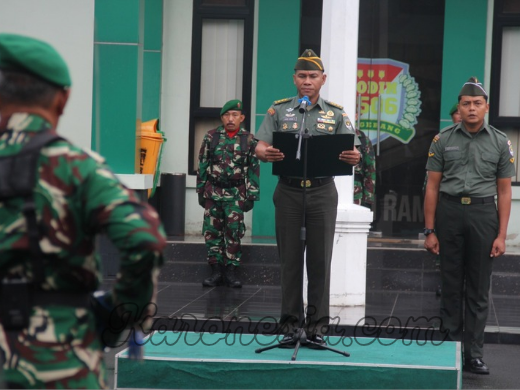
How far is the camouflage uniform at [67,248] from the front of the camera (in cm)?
282

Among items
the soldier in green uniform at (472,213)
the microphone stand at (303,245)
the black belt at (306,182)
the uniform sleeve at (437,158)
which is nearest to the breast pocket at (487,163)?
the soldier in green uniform at (472,213)

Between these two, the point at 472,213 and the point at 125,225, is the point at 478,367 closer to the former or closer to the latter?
the point at 472,213

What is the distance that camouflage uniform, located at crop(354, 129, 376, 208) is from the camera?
12.8m

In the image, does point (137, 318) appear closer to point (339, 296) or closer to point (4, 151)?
point (4, 151)

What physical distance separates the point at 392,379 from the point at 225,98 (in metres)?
7.90

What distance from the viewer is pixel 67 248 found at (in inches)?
113

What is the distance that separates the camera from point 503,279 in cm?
1173

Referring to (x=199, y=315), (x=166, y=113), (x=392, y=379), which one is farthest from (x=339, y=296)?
(x=166, y=113)

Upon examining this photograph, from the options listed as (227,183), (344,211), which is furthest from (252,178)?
(344,211)

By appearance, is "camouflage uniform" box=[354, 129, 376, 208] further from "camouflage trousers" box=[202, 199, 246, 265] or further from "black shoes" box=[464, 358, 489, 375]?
"black shoes" box=[464, 358, 489, 375]

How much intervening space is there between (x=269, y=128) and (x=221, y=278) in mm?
4440

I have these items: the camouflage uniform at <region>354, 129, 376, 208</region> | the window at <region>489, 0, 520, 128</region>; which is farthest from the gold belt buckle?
the window at <region>489, 0, 520, 128</region>

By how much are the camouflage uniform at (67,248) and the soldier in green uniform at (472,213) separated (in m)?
5.18

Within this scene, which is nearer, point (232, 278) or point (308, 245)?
point (308, 245)
